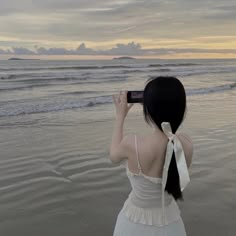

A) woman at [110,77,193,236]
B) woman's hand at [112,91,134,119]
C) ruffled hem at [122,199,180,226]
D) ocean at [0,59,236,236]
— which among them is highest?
woman's hand at [112,91,134,119]

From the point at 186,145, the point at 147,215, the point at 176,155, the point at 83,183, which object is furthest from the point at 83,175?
the point at 176,155

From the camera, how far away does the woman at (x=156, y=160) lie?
90.7 inches

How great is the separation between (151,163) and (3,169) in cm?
441

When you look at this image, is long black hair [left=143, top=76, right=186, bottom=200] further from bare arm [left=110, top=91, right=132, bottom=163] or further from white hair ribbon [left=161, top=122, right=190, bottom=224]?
bare arm [left=110, top=91, right=132, bottom=163]

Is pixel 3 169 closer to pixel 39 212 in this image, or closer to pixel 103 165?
pixel 103 165

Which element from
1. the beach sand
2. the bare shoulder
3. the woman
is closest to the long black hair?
the woman

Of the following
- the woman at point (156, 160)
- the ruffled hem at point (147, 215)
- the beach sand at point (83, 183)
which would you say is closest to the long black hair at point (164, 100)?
the woman at point (156, 160)

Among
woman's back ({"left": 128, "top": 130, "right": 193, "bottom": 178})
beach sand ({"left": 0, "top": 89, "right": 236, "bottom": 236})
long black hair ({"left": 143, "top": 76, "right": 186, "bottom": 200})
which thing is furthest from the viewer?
beach sand ({"left": 0, "top": 89, "right": 236, "bottom": 236})

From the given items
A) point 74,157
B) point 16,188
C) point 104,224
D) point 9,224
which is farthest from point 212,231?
point 74,157

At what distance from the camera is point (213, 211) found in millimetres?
4715

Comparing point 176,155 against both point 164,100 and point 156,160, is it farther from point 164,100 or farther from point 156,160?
point 164,100

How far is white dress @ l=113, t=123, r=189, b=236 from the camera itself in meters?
2.44

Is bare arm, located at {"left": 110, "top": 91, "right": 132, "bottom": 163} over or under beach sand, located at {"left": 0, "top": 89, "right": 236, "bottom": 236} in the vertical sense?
over

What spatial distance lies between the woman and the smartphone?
24 millimetres
